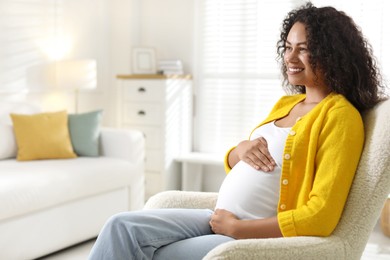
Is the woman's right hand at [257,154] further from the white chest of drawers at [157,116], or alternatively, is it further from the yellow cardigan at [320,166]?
the white chest of drawers at [157,116]

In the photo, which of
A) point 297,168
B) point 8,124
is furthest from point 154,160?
point 297,168

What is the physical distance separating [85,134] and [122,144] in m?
0.25

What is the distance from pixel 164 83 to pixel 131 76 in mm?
310

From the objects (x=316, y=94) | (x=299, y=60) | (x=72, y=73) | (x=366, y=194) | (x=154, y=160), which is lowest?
(x=154, y=160)

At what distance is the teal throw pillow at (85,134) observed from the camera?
367 centimetres

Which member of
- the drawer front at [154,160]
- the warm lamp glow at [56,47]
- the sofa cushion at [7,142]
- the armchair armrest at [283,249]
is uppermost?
the warm lamp glow at [56,47]

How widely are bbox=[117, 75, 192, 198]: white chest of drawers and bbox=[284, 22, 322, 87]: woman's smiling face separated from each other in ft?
8.38

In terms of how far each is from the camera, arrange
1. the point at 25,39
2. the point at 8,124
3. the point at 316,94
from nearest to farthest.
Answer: the point at 316,94 → the point at 8,124 → the point at 25,39

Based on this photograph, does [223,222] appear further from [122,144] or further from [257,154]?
[122,144]

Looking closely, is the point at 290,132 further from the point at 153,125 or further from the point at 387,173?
the point at 153,125

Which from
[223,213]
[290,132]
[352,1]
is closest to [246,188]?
[223,213]

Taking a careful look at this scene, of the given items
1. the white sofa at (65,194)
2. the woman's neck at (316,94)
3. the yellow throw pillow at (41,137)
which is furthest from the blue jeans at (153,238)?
the yellow throw pillow at (41,137)

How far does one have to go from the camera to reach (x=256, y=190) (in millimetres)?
1705

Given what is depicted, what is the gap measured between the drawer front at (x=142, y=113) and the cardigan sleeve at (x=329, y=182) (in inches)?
111
